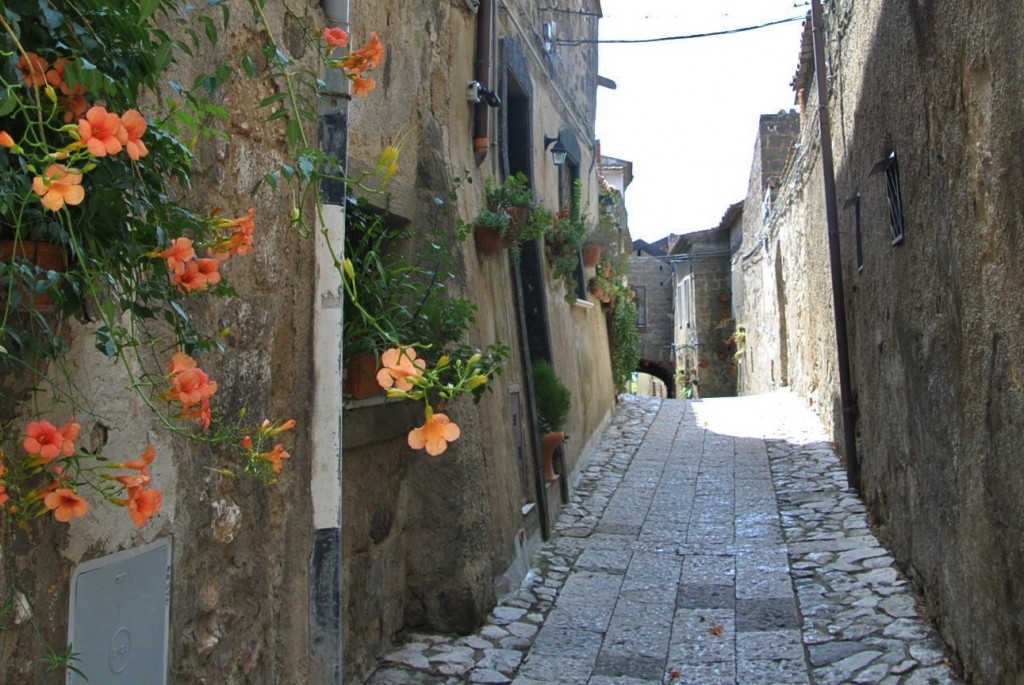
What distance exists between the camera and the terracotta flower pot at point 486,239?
18.0 ft

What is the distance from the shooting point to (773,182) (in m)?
15.0

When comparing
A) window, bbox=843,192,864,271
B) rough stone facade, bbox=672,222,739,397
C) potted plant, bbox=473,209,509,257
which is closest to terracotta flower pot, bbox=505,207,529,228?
potted plant, bbox=473,209,509,257

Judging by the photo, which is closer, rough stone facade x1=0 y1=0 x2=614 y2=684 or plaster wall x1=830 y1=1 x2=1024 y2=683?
rough stone facade x1=0 y1=0 x2=614 y2=684

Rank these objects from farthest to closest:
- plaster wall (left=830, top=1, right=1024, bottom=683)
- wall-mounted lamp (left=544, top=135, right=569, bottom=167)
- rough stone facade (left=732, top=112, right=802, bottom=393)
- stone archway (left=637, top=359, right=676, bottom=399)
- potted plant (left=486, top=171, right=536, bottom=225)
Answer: stone archway (left=637, top=359, right=676, bottom=399)
rough stone facade (left=732, top=112, right=802, bottom=393)
wall-mounted lamp (left=544, top=135, right=569, bottom=167)
potted plant (left=486, top=171, right=536, bottom=225)
plaster wall (left=830, top=1, right=1024, bottom=683)

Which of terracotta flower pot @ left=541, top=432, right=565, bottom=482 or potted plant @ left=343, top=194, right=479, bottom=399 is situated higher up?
potted plant @ left=343, top=194, right=479, bottom=399

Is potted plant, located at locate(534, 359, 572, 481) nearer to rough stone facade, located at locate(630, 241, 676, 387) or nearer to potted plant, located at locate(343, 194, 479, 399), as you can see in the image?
potted plant, located at locate(343, 194, 479, 399)

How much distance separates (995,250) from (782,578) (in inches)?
114

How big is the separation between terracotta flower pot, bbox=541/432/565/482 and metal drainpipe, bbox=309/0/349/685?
377 centimetres

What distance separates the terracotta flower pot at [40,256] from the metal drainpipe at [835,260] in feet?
21.7

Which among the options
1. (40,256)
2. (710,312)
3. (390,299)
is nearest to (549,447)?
(390,299)

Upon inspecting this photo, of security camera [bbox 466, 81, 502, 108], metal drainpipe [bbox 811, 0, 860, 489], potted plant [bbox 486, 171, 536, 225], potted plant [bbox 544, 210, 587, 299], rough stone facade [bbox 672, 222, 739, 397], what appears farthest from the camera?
rough stone facade [bbox 672, 222, 739, 397]

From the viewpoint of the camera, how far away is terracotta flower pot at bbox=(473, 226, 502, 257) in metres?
5.50

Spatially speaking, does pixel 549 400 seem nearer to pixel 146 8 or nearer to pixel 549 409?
pixel 549 409

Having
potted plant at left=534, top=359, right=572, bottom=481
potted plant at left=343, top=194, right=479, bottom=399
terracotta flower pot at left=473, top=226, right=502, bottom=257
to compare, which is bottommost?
potted plant at left=534, top=359, right=572, bottom=481
